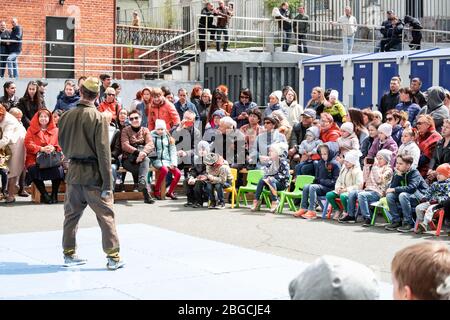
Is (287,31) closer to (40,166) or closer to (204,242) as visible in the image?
(40,166)

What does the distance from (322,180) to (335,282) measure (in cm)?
1145

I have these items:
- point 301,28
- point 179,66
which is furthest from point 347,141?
point 301,28

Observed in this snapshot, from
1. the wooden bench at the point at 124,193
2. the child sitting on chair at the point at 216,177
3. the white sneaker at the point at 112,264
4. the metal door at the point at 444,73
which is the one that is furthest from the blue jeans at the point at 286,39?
the white sneaker at the point at 112,264

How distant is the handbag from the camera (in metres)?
15.8

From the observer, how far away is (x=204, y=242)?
11938mm

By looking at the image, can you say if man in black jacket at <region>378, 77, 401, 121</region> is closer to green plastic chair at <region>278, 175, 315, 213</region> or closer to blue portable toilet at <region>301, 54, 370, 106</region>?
green plastic chair at <region>278, 175, 315, 213</region>

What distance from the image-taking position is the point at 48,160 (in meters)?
15.9

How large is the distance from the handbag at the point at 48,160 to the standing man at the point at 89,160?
6.12m

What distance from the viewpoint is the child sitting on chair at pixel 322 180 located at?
14656mm

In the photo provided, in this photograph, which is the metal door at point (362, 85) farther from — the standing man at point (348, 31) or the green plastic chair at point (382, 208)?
the green plastic chair at point (382, 208)

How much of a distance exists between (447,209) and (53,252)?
5.37 m

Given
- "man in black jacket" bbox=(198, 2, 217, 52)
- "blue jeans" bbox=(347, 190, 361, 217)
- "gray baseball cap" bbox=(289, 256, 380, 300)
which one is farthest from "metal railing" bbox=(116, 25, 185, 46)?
"gray baseball cap" bbox=(289, 256, 380, 300)

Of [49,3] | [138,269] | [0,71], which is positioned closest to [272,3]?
[49,3]

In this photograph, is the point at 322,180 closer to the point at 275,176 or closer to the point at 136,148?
the point at 275,176
